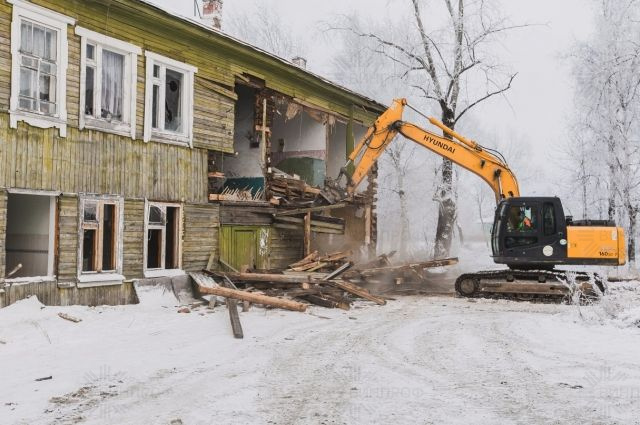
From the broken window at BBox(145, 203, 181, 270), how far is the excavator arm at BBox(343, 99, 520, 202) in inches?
209

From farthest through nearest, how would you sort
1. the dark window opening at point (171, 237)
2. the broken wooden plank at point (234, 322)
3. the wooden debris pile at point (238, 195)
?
the wooden debris pile at point (238, 195), the dark window opening at point (171, 237), the broken wooden plank at point (234, 322)

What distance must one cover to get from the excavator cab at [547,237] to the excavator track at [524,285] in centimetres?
33

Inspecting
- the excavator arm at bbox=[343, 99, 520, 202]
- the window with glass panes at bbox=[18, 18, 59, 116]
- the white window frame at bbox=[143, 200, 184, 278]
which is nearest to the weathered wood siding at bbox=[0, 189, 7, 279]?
the window with glass panes at bbox=[18, 18, 59, 116]

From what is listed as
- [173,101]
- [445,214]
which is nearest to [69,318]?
[173,101]

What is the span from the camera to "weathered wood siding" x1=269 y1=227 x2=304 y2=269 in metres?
17.8

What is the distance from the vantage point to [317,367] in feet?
25.6

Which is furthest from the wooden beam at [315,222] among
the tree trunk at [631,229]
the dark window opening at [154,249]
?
the tree trunk at [631,229]

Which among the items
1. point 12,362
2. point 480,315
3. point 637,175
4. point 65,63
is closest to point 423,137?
point 480,315

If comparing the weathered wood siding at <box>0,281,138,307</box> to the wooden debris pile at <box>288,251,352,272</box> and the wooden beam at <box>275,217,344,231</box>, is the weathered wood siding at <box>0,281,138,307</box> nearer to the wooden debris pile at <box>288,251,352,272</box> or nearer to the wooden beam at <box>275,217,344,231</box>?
the wooden debris pile at <box>288,251,352,272</box>

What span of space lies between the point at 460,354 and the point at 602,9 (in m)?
26.3

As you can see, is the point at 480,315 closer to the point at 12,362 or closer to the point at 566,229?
the point at 566,229

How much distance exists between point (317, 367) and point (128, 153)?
761 centimetres

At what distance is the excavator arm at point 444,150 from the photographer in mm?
16484

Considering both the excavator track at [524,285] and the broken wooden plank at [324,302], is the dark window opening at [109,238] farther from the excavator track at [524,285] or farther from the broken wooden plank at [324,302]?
the excavator track at [524,285]
